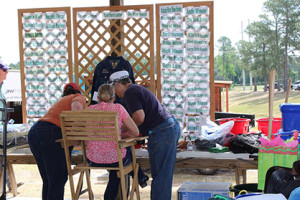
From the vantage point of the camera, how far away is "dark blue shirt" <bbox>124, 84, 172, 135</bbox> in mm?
2676

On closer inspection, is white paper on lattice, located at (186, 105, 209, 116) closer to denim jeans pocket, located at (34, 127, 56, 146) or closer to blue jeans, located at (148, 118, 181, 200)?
blue jeans, located at (148, 118, 181, 200)

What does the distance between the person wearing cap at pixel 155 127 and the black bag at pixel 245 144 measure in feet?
2.64

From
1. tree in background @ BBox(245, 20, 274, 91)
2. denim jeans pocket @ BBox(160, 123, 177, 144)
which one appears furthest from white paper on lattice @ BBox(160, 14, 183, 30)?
tree in background @ BBox(245, 20, 274, 91)

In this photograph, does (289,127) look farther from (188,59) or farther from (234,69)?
(234,69)

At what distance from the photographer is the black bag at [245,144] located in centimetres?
337

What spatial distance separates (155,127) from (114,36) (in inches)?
76.1

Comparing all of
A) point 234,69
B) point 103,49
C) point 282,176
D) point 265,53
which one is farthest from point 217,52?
point 282,176

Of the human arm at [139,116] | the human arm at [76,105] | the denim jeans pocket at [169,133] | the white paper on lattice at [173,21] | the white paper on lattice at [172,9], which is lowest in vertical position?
the denim jeans pocket at [169,133]

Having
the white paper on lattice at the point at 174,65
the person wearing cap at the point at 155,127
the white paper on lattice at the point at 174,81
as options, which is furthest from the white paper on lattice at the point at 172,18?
the person wearing cap at the point at 155,127

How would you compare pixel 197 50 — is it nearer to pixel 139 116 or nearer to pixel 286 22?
pixel 139 116

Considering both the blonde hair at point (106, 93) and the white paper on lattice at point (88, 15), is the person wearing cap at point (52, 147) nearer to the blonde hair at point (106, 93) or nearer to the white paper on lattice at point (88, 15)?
the blonde hair at point (106, 93)

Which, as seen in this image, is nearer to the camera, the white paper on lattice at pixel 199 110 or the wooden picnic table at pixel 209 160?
the wooden picnic table at pixel 209 160

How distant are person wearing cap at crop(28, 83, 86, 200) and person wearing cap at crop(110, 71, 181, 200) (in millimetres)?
332

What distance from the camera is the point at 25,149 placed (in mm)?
3836
